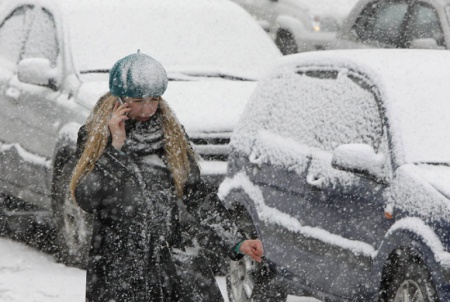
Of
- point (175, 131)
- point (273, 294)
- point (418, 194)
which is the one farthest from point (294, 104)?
point (175, 131)

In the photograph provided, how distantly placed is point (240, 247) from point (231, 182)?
354cm

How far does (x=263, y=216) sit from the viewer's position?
788 cm

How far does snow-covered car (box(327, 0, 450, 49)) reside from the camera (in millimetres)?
14109

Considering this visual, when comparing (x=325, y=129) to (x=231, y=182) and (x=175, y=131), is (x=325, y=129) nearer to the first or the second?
(x=231, y=182)

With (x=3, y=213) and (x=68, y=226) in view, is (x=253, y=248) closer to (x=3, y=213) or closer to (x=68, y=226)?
(x=68, y=226)

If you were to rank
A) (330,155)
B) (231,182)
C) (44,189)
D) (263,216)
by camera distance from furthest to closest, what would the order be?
1. (44,189)
2. (231,182)
3. (263,216)
4. (330,155)

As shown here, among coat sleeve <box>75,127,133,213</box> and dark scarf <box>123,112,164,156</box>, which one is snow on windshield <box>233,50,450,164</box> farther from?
coat sleeve <box>75,127,133,213</box>

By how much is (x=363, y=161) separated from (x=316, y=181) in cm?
73

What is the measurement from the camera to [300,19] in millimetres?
22531

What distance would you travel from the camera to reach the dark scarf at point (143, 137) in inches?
188

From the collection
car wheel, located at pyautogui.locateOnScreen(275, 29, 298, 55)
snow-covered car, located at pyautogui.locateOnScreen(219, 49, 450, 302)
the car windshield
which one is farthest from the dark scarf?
car wheel, located at pyautogui.locateOnScreen(275, 29, 298, 55)

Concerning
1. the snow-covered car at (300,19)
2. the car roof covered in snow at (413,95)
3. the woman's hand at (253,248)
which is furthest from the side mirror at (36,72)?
the snow-covered car at (300,19)

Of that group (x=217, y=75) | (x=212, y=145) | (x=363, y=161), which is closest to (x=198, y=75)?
(x=217, y=75)

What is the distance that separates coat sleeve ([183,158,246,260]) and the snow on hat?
38cm
